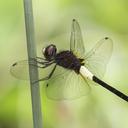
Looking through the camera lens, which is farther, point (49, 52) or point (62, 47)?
point (62, 47)

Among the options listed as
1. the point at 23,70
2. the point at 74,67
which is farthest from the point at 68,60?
the point at 23,70

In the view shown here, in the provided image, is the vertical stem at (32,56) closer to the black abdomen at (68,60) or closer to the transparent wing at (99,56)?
the black abdomen at (68,60)

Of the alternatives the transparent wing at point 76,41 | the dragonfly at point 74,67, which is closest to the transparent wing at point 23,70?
the dragonfly at point 74,67

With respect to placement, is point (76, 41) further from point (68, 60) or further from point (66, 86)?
point (66, 86)

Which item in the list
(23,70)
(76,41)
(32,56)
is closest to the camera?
(32,56)

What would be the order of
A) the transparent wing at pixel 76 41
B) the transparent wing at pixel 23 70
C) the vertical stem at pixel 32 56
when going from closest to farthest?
the vertical stem at pixel 32 56
the transparent wing at pixel 23 70
the transparent wing at pixel 76 41

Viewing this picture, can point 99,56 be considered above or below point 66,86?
above
